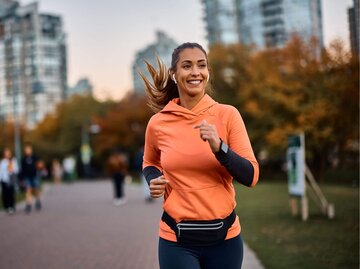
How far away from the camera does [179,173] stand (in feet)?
9.28

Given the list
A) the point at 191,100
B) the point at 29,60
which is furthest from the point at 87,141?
the point at 191,100

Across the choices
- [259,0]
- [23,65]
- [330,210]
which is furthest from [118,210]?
[23,65]

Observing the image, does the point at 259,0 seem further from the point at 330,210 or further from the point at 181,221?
the point at 181,221

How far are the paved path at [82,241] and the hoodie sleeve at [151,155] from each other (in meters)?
4.26

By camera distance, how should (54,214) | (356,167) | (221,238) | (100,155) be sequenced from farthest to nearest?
(100,155), (356,167), (54,214), (221,238)

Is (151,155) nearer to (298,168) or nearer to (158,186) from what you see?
(158,186)

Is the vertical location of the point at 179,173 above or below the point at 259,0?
below

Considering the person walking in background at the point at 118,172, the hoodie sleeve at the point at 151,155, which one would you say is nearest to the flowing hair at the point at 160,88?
the hoodie sleeve at the point at 151,155

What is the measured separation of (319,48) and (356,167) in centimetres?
788

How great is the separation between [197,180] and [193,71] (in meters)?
0.59

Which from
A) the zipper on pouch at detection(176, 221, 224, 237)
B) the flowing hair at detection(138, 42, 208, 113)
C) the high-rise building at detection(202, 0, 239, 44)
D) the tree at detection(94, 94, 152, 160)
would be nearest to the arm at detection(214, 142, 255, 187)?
the zipper on pouch at detection(176, 221, 224, 237)

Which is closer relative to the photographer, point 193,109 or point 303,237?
point 193,109

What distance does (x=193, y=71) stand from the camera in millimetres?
2916

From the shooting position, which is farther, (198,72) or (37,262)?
(37,262)
